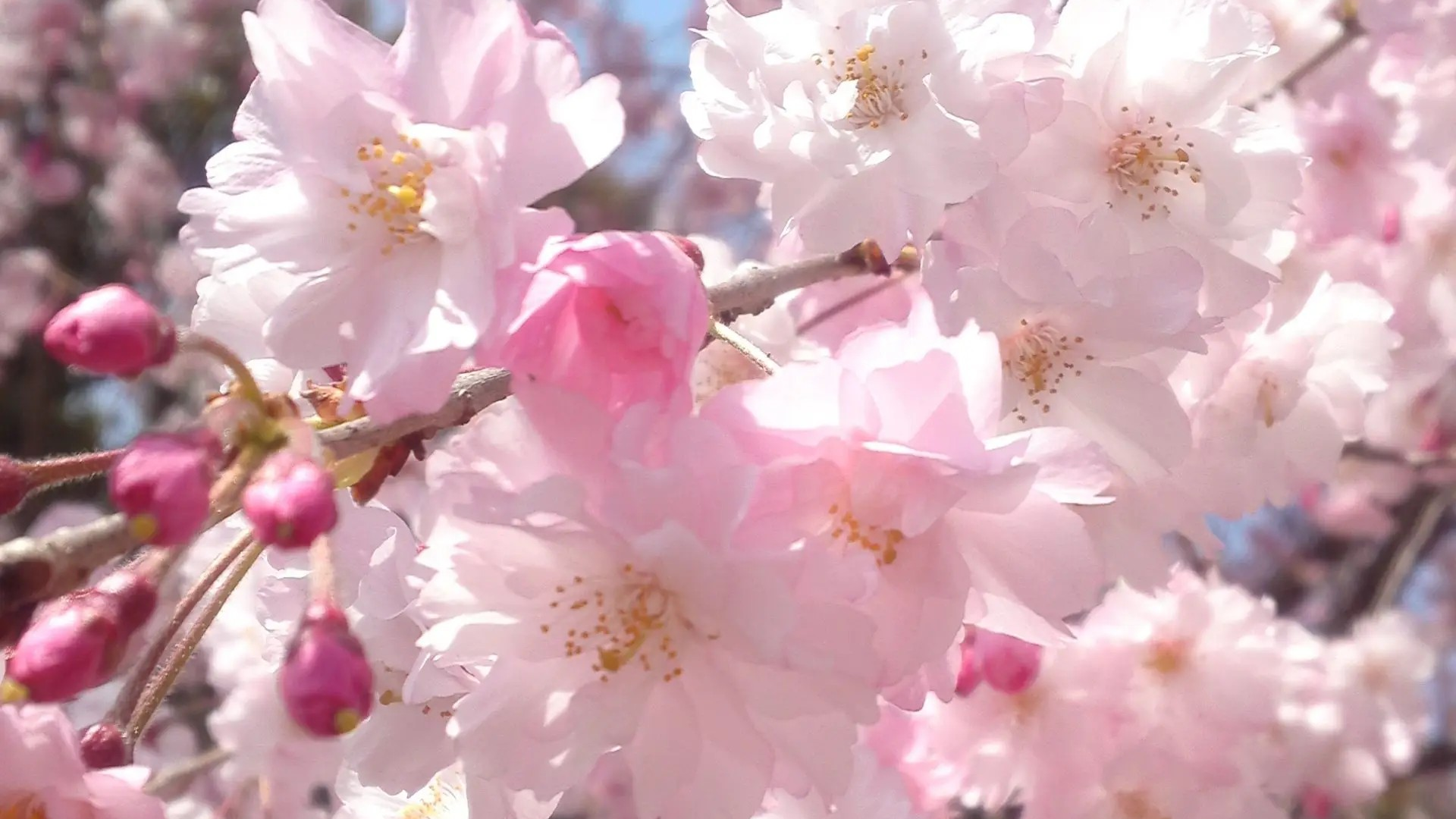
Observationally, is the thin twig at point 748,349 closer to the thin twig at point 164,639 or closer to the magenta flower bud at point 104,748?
the thin twig at point 164,639

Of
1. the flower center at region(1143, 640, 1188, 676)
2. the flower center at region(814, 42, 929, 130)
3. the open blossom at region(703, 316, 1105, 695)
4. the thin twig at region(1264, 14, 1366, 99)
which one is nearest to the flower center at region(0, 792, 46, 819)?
the open blossom at region(703, 316, 1105, 695)

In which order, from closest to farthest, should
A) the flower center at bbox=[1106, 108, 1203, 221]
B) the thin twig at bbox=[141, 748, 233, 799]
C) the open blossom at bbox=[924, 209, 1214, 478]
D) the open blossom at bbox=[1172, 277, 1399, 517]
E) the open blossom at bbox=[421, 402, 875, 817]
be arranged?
the open blossom at bbox=[421, 402, 875, 817], the open blossom at bbox=[924, 209, 1214, 478], the flower center at bbox=[1106, 108, 1203, 221], the open blossom at bbox=[1172, 277, 1399, 517], the thin twig at bbox=[141, 748, 233, 799]

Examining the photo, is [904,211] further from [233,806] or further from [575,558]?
[233,806]

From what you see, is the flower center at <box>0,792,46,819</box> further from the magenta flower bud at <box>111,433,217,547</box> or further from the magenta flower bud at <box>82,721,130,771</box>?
the magenta flower bud at <box>111,433,217,547</box>

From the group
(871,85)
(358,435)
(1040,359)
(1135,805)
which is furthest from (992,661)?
(358,435)

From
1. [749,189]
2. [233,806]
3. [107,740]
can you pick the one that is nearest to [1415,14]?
[107,740]

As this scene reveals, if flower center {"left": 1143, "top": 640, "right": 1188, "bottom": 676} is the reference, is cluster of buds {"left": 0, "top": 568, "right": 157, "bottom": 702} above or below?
above

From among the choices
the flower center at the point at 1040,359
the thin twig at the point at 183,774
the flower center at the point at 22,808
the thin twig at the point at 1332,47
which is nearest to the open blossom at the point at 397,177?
the flower center at the point at 22,808
